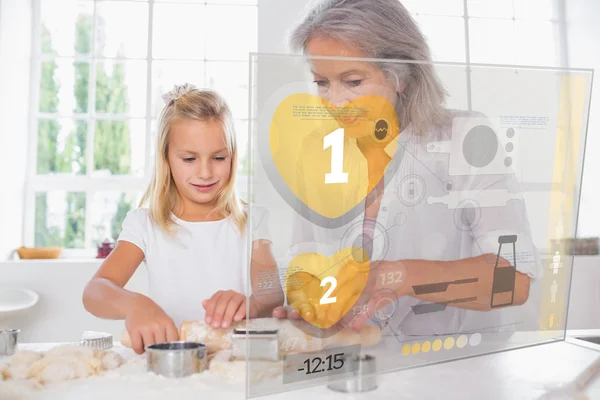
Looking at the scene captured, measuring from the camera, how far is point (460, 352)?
0.75 metres

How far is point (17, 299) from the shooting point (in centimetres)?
256

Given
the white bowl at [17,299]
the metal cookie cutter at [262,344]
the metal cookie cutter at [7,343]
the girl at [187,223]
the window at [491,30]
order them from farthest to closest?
1. the window at [491,30]
2. the white bowl at [17,299]
3. the girl at [187,223]
4. the metal cookie cutter at [7,343]
5. the metal cookie cutter at [262,344]

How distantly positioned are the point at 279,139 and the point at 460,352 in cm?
38

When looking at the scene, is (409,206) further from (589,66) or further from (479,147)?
(589,66)

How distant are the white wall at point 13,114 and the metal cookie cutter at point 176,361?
245 centimetres

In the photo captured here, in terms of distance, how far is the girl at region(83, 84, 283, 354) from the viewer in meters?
1.29

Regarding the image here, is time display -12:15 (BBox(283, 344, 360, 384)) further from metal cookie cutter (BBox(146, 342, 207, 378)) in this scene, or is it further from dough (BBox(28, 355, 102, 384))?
dough (BBox(28, 355, 102, 384))

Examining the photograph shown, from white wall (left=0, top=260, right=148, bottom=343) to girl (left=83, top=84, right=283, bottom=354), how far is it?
1275 millimetres

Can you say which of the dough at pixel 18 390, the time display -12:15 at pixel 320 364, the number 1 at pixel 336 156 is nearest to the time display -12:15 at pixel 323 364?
the time display -12:15 at pixel 320 364

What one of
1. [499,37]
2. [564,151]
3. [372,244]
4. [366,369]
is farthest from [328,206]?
[499,37]

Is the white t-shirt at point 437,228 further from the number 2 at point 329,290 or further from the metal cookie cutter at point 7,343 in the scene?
the metal cookie cutter at point 7,343

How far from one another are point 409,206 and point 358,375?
21 centimetres

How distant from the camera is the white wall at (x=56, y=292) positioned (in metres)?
2.59

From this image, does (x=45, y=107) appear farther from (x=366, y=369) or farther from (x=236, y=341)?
(x=366, y=369)
